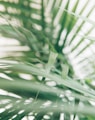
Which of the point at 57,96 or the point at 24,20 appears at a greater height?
the point at 24,20

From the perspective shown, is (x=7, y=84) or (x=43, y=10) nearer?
(x=7, y=84)

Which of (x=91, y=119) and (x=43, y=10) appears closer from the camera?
(x=91, y=119)

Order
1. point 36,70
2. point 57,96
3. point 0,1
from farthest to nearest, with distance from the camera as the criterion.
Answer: point 0,1 → point 57,96 → point 36,70

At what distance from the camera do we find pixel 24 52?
0.83m

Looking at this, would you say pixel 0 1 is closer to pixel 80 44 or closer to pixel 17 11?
pixel 17 11

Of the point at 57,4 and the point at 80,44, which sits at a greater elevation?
the point at 57,4

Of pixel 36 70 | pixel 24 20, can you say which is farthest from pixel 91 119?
pixel 24 20

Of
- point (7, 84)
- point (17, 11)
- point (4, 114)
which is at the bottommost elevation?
point (4, 114)

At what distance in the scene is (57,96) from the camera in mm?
681

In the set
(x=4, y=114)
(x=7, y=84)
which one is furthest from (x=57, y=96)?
(x=7, y=84)

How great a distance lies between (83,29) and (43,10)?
13 cm

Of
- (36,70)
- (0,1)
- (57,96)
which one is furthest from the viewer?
(0,1)

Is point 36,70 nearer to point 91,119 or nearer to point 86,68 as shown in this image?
point 91,119

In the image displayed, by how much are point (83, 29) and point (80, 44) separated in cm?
6
